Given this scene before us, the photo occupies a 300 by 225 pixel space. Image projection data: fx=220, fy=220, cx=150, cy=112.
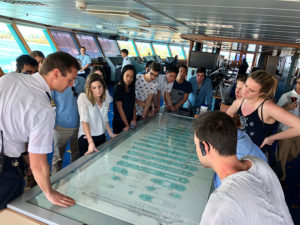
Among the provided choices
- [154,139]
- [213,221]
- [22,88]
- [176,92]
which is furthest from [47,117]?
[176,92]

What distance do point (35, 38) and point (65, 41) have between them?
158 centimetres

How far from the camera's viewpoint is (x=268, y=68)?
8.95m

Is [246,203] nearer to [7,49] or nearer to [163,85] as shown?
[163,85]

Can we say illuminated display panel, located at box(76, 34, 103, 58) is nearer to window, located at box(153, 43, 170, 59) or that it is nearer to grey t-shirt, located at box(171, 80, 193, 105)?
window, located at box(153, 43, 170, 59)

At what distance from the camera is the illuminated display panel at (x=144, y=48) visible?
1487 cm

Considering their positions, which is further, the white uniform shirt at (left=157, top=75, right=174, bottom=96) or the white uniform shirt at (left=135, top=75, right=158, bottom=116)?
the white uniform shirt at (left=157, top=75, right=174, bottom=96)

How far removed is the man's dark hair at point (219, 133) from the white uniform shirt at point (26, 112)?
0.82 metres

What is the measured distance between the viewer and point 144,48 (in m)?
15.4

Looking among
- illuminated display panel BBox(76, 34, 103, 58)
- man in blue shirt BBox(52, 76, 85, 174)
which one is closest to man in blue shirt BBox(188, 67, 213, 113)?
Answer: man in blue shirt BBox(52, 76, 85, 174)

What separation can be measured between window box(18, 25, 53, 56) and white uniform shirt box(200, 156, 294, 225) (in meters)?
8.60

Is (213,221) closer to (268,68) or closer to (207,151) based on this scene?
(207,151)

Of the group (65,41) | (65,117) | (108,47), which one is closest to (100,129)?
(65,117)

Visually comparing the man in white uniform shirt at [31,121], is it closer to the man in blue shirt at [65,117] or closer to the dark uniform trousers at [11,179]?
the dark uniform trousers at [11,179]

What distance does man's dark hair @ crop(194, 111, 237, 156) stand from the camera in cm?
90
